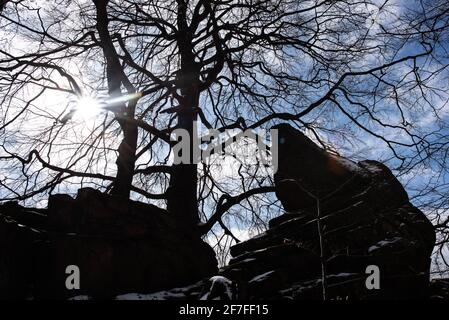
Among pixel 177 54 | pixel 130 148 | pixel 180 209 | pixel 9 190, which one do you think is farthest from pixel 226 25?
pixel 9 190

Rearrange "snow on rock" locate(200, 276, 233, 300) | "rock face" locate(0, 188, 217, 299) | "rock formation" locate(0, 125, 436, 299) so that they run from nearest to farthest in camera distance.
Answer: "snow on rock" locate(200, 276, 233, 300) → "rock formation" locate(0, 125, 436, 299) → "rock face" locate(0, 188, 217, 299)

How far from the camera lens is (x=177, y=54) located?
39.2 ft

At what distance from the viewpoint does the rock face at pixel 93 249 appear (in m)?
6.96

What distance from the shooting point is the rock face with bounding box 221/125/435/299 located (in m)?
6.52

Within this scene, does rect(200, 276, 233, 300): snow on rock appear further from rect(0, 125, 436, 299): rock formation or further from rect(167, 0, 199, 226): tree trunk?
rect(167, 0, 199, 226): tree trunk

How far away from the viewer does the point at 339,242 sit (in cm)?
738

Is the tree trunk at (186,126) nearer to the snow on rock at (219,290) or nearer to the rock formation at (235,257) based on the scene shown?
the rock formation at (235,257)

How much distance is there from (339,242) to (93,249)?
4.38 metres

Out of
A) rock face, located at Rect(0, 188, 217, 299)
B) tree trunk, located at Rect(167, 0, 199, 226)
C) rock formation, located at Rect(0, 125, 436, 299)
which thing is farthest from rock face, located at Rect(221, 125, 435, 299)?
tree trunk, located at Rect(167, 0, 199, 226)

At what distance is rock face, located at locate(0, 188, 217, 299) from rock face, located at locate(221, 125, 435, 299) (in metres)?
1.19

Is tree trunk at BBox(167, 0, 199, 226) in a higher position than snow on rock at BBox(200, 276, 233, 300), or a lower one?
higher

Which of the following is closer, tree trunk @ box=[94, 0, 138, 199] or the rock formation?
the rock formation

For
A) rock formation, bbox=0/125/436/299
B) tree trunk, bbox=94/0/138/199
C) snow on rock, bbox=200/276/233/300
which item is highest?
tree trunk, bbox=94/0/138/199

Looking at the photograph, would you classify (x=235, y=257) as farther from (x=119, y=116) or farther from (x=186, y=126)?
(x=119, y=116)
